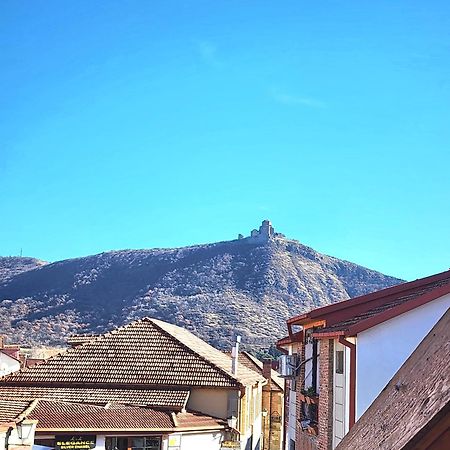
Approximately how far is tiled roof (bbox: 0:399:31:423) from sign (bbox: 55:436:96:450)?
1.45m

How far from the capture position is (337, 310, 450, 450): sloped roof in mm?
1906

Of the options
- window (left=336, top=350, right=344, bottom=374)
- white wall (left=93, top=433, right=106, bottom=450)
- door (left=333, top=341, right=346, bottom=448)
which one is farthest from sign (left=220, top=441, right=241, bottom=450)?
window (left=336, top=350, right=344, bottom=374)

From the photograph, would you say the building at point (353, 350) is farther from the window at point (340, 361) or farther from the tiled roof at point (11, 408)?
the tiled roof at point (11, 408)

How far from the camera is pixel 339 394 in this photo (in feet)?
41.9

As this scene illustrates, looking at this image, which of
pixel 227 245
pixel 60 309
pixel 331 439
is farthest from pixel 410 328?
pixel 227 245

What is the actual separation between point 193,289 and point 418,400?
4242 inches

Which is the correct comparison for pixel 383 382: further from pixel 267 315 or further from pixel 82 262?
pixel 82 262

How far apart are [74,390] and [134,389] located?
2.11m

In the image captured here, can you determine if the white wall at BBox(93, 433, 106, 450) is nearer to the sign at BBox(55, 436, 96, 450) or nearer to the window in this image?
the sign at BBox(55, 436, 96, 450)

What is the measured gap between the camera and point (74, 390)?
21.1 m

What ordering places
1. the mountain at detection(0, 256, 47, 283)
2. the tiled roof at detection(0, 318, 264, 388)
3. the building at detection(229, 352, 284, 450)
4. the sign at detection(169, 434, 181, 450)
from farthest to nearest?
the mountain at detection(0, 256, 47, 283)
the building at detection(229, 352, 284, 450)
the tiled roof at detection(0, 318, 264, 388)
the sign at detection(169, 434, 181, 450)

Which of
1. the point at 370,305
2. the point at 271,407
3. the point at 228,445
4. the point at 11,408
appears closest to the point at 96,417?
the point at 11,408

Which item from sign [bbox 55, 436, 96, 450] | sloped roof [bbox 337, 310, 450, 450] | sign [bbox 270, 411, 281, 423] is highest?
sloped roof [bbox 337, 310, 450, 450]

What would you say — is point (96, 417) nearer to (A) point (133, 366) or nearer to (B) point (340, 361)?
(A) point (133, 366)
